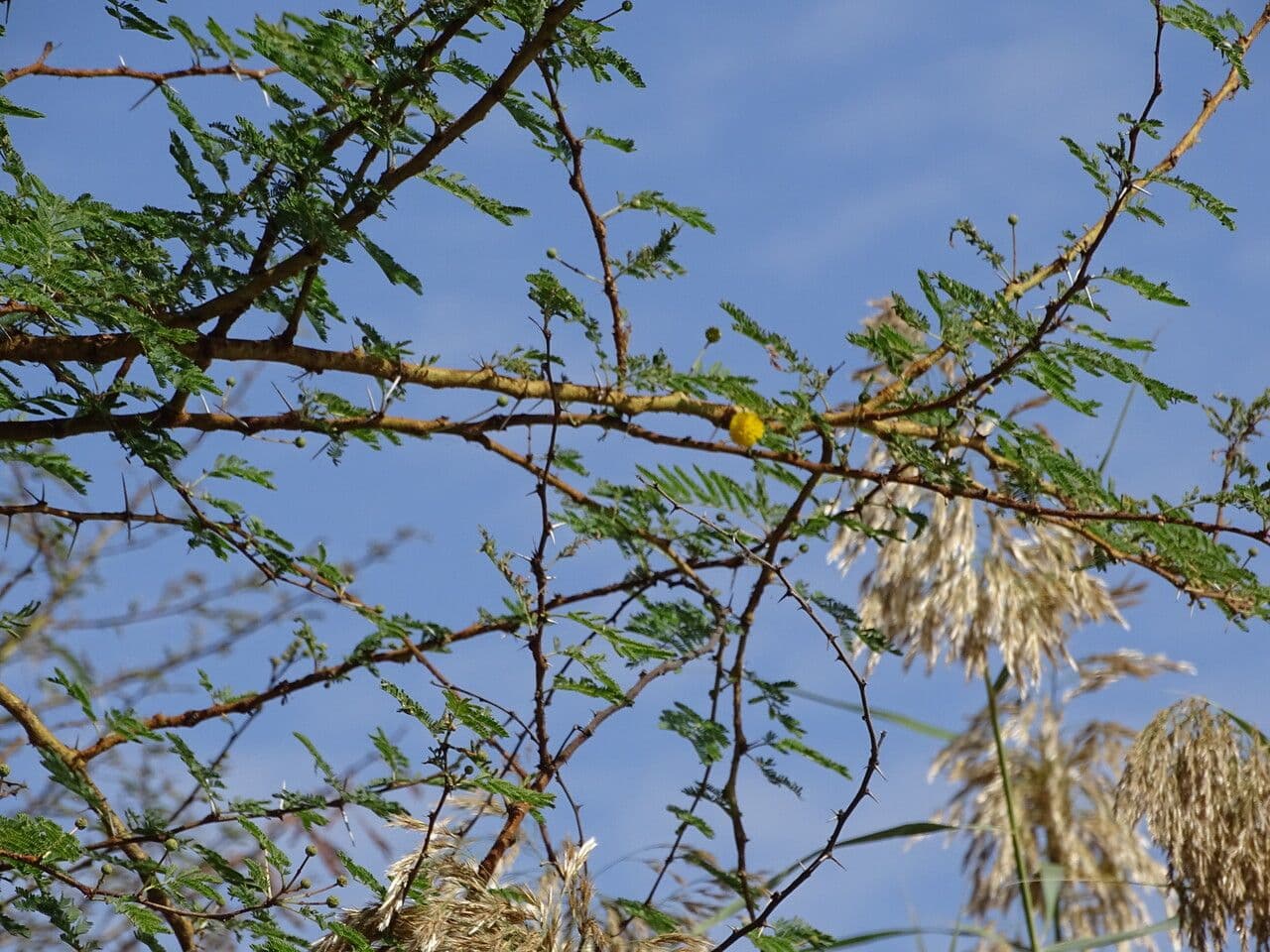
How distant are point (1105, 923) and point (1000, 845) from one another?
44cm

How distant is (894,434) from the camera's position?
207 cm

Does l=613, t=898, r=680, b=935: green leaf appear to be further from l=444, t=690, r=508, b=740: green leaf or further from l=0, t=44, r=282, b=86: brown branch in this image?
l=0, t=44, r=282, b=86: brown branch

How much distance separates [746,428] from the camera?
215cm

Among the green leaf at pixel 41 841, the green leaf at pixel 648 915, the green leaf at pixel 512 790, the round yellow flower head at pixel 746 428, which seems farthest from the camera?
the round yellow flower head at pixel 746 428

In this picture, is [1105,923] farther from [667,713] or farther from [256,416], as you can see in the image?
[256,416]

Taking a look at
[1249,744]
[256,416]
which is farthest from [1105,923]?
[256,416]

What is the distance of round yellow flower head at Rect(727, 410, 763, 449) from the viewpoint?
2148mm

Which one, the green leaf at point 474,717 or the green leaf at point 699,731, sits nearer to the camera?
the green leaf at point 474,717

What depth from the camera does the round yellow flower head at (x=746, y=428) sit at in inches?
84.6

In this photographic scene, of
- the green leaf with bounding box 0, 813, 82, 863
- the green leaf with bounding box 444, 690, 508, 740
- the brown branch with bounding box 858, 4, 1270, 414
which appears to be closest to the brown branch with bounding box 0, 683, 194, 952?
the green leaf with bounding box 0, 813, 82, 863

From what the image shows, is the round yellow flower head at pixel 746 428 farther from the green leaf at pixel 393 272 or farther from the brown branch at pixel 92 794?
the brown branch at pixel 92 794

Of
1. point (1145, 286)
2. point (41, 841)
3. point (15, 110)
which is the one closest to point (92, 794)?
point (41, 841)

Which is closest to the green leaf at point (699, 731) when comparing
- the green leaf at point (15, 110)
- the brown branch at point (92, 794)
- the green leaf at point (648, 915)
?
the green leaf at point (648, 915)

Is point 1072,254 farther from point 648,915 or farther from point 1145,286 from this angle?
point 648,915
